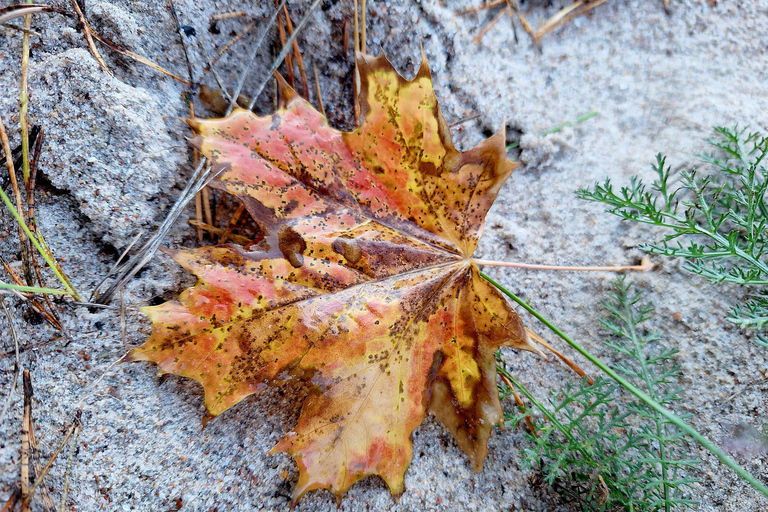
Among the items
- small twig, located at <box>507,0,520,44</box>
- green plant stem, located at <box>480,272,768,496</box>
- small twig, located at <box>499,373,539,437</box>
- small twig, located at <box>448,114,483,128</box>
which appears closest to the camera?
green plant stem, located at <box>480,272,768,496</box>

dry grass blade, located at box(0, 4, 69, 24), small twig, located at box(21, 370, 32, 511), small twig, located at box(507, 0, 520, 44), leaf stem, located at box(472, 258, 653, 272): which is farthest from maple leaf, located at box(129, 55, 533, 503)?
small twig, located at box(507, 0, 520, 44)

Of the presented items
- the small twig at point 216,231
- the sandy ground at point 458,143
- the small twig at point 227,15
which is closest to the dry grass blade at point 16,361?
the sandy ground at point 458,143

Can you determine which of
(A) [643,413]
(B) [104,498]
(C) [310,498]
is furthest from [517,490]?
(B) [104,498]

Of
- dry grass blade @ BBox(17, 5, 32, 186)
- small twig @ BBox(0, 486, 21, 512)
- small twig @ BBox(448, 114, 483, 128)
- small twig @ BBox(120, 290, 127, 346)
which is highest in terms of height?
small twig @ BBox(448, 114, 483, 128)

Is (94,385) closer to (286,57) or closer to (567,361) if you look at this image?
(286,57)

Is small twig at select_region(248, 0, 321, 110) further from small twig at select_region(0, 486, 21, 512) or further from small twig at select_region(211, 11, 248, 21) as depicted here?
small twig at select_region(0, 486, 21, 512)

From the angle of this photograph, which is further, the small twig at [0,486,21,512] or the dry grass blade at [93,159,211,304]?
the dry grass blade at [93,159,211,304]

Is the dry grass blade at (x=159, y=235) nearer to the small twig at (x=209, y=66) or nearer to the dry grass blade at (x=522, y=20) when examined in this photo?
the small twig at (x=209, y=66)
